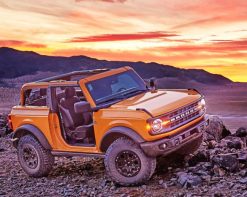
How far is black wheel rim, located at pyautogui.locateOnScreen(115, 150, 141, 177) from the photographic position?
10695mm

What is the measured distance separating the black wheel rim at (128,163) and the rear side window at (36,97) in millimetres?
2939

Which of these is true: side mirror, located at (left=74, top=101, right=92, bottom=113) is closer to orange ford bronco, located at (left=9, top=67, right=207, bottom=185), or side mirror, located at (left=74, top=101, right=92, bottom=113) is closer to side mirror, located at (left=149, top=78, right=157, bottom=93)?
orange ford bronco, located at (left=9, top=67, right=207, bottom=185)

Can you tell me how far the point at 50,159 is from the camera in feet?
41.5

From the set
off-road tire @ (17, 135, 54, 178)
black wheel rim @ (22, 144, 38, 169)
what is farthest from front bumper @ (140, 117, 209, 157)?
black wheel rim @ (22, 144, 38, 169)

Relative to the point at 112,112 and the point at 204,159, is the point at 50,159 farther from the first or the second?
the point at 204,159

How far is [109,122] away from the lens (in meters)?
10.9

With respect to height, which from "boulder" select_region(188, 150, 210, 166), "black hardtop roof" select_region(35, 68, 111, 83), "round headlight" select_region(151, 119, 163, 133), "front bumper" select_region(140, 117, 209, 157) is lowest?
"boulder" select_region(188, 150, 210, 166)

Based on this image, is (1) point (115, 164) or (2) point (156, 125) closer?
(2) point (156, 125)

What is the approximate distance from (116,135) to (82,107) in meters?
0.85

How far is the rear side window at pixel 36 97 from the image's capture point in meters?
12.9

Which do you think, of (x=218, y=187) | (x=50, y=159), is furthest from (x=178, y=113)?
(x=50, y=159)

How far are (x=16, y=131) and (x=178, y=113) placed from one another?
4.15 meters

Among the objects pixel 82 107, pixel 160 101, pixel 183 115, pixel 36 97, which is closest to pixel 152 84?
pixel 160 101

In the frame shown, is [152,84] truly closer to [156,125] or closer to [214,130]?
[156,125]
